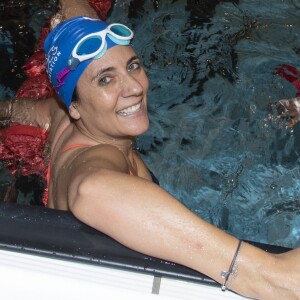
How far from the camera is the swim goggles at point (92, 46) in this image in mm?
2111

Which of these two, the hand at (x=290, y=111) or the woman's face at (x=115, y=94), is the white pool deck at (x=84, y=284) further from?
the hand at (x=290, y=111)

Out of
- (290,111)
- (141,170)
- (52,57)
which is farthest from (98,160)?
(290,111)

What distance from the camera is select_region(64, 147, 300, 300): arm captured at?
1.70m

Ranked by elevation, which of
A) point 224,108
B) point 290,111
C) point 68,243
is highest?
point 68,243

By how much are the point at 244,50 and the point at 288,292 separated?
7.27 ft

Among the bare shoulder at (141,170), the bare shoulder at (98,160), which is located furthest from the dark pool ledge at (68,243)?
the bare shoulder at (141,170)

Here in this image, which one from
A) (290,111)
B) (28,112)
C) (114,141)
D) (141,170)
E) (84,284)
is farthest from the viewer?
(290,111)

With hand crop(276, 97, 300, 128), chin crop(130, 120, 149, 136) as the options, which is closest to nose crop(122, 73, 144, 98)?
chin crop(130, 120, 149, 136)

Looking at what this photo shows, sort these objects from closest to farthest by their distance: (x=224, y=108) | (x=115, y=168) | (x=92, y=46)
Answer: (x=115, y=168) < (x=92, y=46) < (x=224, y=108)

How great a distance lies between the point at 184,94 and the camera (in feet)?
11.2

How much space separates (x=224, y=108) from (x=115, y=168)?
1431mm

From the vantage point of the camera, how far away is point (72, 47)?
2.19m

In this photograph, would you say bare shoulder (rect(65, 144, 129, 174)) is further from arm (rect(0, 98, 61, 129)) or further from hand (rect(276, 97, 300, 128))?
hand (rect(276, 97, 300, 128))

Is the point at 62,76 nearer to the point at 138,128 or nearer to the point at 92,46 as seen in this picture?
the point at 92,46
